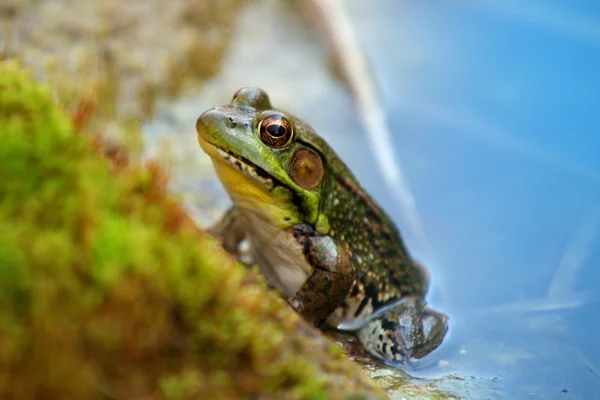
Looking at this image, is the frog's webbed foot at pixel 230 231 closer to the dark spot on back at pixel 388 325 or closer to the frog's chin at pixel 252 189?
the frog's chin at pixel 252 189

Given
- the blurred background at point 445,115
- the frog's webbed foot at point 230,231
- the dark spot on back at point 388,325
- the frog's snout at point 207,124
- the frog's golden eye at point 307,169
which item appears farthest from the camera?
the blurred background at point 445,115

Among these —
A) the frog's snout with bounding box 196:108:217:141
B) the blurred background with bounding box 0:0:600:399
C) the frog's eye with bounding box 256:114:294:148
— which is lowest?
the frog's snout with bounding box 196:108:217:141

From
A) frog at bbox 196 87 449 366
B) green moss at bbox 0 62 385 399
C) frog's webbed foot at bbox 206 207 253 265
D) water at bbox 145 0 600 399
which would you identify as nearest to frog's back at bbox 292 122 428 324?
frog at bbox 196 87 449 366

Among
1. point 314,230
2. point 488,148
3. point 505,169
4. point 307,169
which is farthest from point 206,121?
point 488,148

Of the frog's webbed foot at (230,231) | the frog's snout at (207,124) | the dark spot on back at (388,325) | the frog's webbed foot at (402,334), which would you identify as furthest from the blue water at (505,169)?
the frog's snout at (207,124)

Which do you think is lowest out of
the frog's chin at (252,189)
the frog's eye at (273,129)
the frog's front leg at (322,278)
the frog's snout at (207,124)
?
the frog's front leg at (322,278)

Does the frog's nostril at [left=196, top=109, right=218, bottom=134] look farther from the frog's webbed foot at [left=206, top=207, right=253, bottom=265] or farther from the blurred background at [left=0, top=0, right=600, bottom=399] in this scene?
the frog's webbed foot at [left=206, top=207, right=253, bottom=265]

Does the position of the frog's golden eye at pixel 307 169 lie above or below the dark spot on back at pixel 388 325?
above
